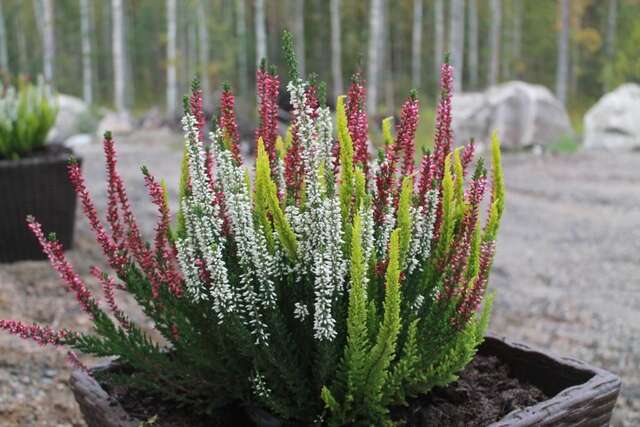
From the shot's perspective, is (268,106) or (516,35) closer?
(268,106)

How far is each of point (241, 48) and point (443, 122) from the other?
26004mm

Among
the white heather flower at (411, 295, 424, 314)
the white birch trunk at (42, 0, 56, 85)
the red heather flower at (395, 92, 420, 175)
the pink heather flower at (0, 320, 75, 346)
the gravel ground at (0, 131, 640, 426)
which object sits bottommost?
the gravel ground at (0, 131, 640, 426)

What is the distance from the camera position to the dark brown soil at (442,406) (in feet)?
6.17

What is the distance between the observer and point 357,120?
192 centimetres

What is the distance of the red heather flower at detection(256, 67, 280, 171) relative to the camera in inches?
73.1

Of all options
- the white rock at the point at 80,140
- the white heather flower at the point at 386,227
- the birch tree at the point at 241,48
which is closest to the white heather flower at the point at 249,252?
the white heather flower at the point at 386,227

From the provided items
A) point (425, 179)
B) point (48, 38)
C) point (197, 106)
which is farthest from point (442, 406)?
point (48, 38)

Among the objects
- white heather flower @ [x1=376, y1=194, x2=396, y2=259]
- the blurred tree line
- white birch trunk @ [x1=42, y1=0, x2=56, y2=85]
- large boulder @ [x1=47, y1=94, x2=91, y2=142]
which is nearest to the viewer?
white heather flower @ [x1=376, y1=194, x2=396, y2=259]

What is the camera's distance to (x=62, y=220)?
17.6 feet

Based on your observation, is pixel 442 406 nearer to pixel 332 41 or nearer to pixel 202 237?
pixel 202 237

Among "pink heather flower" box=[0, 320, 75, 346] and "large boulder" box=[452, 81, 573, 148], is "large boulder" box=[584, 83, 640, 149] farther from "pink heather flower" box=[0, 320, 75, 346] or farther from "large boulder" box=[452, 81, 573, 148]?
"pink heather flower" box=[0, 320, 75, 346]

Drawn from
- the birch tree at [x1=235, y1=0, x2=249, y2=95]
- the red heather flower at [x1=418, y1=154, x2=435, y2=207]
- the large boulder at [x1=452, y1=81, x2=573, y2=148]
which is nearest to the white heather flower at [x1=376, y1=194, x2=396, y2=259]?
the red heather flower at [x1=418, y1=154, x2=435, y2=207]

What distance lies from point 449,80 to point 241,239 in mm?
675

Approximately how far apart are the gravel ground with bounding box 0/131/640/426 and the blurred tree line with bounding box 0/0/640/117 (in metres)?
13.2
